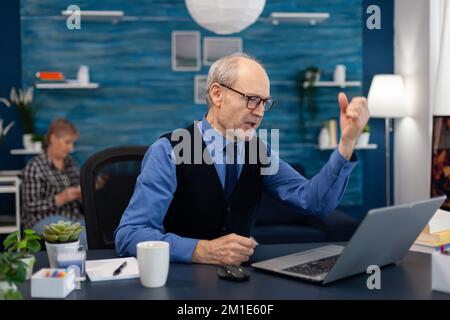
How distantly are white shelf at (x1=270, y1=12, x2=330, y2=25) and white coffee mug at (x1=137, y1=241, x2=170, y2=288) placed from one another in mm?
3795

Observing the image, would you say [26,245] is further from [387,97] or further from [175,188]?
[387,97]

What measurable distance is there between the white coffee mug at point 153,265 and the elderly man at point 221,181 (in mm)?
307

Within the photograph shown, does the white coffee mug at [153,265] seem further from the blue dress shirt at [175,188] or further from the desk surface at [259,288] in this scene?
the blue dress shirt at [175,188]

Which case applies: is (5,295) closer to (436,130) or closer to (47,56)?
(436,130)

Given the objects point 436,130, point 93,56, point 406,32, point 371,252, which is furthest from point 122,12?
point 371,252

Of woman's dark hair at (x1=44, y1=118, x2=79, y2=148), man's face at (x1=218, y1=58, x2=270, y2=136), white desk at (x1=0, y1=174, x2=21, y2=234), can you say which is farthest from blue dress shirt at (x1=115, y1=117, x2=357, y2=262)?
white desk at (x1=0, y1=174, x2=21, y2=234)

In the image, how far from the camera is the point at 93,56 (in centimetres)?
488

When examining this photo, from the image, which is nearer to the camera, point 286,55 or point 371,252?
point 371,252

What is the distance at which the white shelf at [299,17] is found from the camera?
488 centimetres

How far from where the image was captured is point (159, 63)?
16.3ft

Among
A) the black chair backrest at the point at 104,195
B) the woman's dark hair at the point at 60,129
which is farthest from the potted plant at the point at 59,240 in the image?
the woman's dark hair at the point at 60,129

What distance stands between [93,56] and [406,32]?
2681 mm

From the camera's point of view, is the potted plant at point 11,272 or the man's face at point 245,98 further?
the man's face at point 245,98

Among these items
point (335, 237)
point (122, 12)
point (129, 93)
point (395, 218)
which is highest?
point (122, 12)
